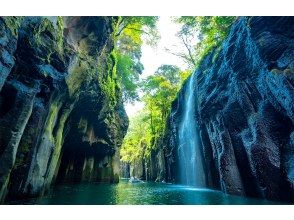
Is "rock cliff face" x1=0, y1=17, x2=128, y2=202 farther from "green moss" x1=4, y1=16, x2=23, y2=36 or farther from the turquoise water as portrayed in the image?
the turquoise water

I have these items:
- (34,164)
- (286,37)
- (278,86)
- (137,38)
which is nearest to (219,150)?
(278,86)

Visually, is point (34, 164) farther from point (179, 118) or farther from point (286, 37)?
point (179, 118)

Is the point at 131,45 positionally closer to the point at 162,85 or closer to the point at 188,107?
the point at 162,85

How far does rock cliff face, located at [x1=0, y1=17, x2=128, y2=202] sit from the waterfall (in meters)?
6.27

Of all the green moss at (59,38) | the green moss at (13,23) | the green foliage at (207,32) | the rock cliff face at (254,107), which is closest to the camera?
the green moss at (13,23)

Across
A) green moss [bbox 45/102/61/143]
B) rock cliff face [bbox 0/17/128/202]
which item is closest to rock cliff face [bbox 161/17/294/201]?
rock cliff face [bbox 0/17/128/202]

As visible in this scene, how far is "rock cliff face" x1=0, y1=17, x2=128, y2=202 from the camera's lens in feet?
23.4

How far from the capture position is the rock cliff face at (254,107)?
8750 mm

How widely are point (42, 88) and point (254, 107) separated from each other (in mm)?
8451

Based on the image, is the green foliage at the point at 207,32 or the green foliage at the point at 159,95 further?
the green foliage at the point at 159,95

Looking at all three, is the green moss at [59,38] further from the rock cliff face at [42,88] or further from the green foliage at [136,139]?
the green foliage at [136,139]

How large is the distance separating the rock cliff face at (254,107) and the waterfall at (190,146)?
119 inches

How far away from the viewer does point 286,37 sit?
8.95 metres

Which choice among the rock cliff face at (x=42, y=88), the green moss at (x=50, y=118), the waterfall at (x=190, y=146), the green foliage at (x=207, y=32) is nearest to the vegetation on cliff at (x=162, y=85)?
the green foliage at (x=207, y=32)
